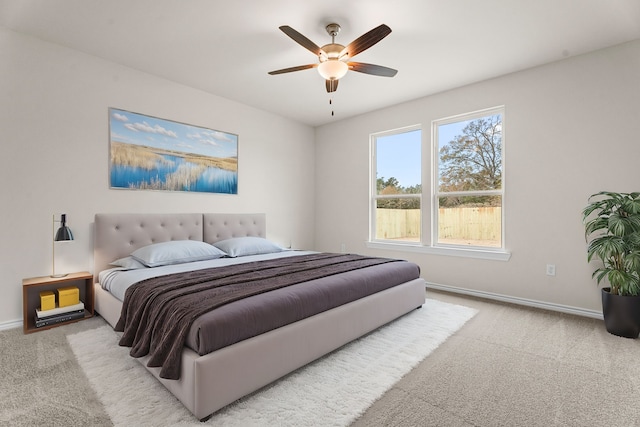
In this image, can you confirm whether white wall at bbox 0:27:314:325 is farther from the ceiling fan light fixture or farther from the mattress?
the ceiling fan light fixture

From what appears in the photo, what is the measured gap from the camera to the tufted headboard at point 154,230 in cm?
316

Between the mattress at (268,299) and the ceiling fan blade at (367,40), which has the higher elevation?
the ceiling fan blade at (367,40)

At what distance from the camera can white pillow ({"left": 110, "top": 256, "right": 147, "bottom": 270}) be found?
3002 mm

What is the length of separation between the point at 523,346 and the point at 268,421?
6.95 feet

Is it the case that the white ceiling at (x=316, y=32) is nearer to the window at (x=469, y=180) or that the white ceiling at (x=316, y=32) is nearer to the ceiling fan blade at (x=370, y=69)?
the ceiling fan blade at (x=370, y=69)

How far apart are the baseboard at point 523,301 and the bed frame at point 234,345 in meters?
1.07

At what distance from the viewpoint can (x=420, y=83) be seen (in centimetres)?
385

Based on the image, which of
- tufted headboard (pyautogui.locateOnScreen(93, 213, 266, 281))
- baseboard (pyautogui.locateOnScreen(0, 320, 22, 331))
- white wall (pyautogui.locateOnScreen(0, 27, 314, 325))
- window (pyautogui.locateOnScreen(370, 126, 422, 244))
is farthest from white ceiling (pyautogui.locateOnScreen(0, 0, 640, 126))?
baseboard (pyautogui.locateOnScreen(0, 320, 22, 331))

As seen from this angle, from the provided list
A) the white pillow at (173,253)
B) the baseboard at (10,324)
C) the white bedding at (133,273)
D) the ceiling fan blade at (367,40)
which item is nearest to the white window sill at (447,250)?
the white bedding at (133,273)

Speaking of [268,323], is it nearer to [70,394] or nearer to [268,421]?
[268,421]

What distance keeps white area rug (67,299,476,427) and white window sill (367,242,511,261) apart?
153cm

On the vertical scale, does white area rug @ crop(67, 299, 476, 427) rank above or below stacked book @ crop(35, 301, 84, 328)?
below

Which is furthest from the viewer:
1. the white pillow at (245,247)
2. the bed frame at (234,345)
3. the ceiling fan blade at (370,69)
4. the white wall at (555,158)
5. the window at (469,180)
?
the window at (469,180)

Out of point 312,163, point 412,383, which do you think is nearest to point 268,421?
point 412,383
